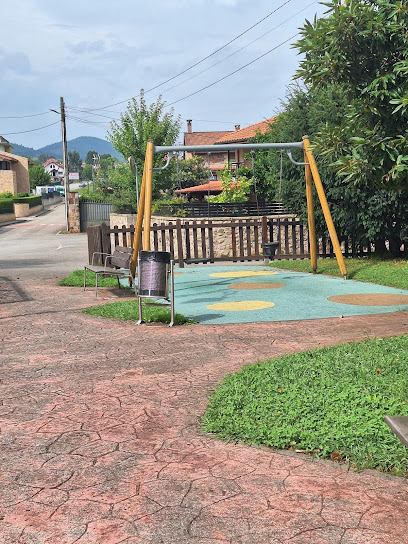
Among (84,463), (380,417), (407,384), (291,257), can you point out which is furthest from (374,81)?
(291,257)

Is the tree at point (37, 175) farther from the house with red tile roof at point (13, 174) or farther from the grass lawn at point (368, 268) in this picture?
the grass lawn at point (368, 268)

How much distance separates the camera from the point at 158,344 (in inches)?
345

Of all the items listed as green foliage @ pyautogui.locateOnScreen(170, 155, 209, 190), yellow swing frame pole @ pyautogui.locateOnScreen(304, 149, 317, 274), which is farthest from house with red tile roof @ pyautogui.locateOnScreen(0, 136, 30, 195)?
yellow swing frame pole @ pyautogui.locateOnScreen(304, 149, 317, 274)

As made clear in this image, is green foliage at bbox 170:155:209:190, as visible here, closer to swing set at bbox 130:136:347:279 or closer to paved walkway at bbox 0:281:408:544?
swing set at bbox 130:136:347:279

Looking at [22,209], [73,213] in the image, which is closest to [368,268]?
[73,213]

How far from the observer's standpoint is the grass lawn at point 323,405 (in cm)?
477

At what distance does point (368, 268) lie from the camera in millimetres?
17141

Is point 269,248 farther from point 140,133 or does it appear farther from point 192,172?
point 192,172

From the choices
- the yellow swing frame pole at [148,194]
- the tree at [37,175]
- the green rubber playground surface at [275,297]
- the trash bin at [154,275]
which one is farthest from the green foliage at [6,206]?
the tree at [37,175]

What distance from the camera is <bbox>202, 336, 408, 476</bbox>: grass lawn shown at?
4.77 meters

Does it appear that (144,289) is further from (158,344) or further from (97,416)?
(97,416)

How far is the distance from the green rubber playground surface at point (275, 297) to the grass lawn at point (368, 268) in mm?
372

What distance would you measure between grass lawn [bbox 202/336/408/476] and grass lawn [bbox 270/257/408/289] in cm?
769

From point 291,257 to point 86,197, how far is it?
33999 millimetres
